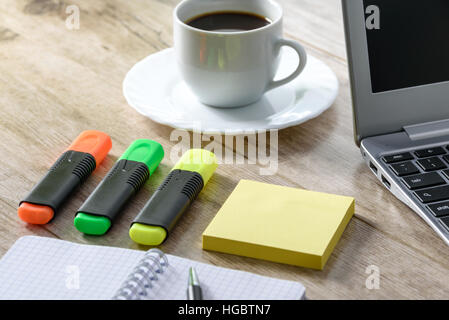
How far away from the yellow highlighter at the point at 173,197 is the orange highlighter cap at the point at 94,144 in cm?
11

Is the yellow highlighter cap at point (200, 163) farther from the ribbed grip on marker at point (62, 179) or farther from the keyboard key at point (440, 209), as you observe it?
the keyboard key at point (440, 209)

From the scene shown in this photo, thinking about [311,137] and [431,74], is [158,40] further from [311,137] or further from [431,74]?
[431,74]

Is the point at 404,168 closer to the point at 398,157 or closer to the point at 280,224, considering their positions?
the point at 398,157

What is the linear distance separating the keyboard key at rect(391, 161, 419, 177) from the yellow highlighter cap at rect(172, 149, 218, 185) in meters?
0.23

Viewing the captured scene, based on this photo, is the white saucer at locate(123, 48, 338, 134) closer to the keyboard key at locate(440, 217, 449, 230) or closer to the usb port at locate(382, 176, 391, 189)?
the usb port at locate(382, 176, 391, 189)

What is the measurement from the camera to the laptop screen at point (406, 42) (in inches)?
33.6

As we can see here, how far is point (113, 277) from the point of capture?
0.70m

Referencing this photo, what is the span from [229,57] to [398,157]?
0.27 m

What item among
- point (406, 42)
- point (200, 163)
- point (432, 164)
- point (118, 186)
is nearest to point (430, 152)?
point (432, 164)

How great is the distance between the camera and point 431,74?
0.89m

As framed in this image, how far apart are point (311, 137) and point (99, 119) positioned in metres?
0.31

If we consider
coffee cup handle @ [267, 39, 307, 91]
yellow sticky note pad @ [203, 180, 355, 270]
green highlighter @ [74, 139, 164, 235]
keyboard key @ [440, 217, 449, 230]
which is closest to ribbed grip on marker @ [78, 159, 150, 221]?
green highlighter @ [74, 139, 164, 235]

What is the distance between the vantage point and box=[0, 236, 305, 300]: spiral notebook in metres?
0.68
